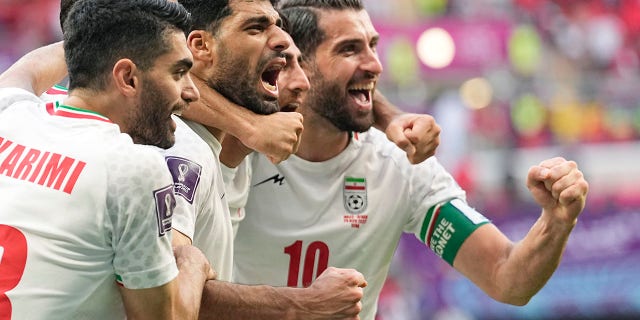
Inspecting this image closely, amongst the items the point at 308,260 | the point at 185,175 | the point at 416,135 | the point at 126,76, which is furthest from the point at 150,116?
the point at 308,260

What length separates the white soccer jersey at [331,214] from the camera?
532 cm

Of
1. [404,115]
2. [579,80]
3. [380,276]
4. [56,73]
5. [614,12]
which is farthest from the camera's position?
[614,12]

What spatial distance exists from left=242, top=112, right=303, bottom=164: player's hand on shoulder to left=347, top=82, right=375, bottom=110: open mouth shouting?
0.99m

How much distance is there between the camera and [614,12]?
1898cm

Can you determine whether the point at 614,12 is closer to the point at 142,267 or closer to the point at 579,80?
the point at 579,80

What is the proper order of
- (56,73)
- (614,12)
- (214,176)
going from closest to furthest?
(214,176) → (56,73) → (614,12)

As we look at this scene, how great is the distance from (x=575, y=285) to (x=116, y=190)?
10.1 m

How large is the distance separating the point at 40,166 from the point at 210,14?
1.36m

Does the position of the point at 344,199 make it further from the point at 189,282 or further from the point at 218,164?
the point at 189,282

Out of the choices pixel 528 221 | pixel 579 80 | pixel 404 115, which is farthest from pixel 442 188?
pixel 579 80

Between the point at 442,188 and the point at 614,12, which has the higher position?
the point at 442,188

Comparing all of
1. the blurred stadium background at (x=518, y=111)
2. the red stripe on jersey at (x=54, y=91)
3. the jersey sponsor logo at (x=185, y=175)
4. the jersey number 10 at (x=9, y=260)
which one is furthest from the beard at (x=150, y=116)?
the blurred stadium background at (x=518, y=111)

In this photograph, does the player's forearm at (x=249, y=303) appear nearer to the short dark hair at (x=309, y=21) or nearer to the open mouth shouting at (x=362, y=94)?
the open mouth shouting at (x=362, y=94)

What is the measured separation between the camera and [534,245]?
16.5ft
